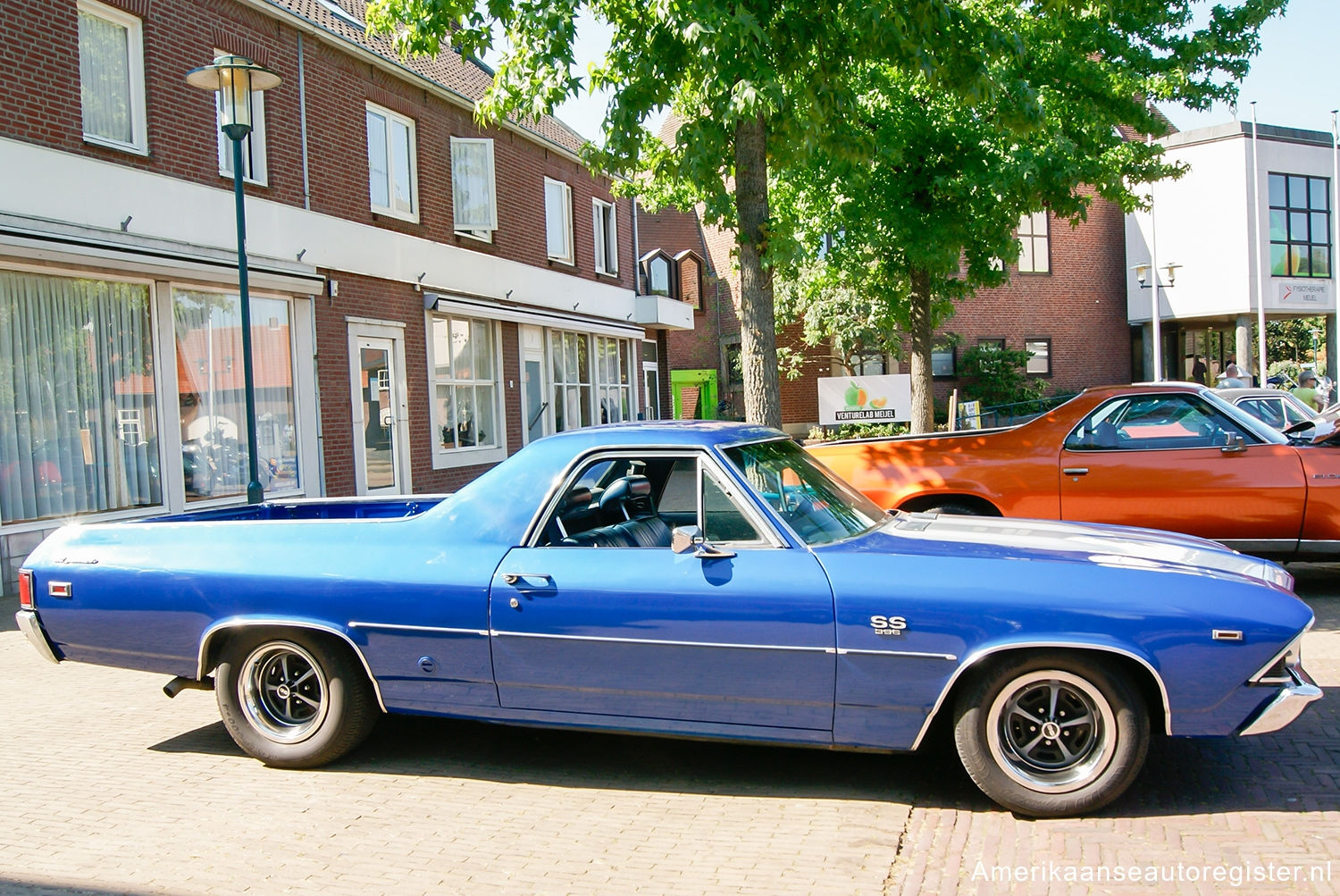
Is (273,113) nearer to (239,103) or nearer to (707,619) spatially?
(239,103)

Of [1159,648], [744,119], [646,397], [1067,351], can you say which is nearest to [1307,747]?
[1159,648]

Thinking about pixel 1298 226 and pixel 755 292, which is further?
pixel 1298 226

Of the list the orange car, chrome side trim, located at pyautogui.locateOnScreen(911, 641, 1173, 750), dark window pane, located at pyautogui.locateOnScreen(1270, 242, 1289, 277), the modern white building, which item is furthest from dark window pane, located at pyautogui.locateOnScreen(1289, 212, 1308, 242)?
chrome side trim, located at pyautogui.locateOnScreen(911, 641, 1173, 750)

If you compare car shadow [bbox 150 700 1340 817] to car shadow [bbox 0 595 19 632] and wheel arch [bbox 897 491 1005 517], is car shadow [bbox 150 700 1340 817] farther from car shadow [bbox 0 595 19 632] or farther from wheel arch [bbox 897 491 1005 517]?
car shadow [bbox 0 595 19 632]

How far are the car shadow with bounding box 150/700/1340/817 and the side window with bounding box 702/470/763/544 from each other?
109cm

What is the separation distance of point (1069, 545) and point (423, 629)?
2.73 metres

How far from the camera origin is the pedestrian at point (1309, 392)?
50.7ft

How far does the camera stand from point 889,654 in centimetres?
399

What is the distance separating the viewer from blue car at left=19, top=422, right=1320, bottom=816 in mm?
3871

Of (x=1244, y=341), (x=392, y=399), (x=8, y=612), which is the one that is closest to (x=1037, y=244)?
(x=1244, y=341)

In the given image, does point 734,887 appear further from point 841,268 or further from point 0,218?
point 841,268

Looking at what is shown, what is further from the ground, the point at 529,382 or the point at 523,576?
the point at 529,382

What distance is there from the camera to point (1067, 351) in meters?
33.1

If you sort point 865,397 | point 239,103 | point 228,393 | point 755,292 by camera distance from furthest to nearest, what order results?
point 865,397 → point 228,393 → point 239,103 → point 755,292
